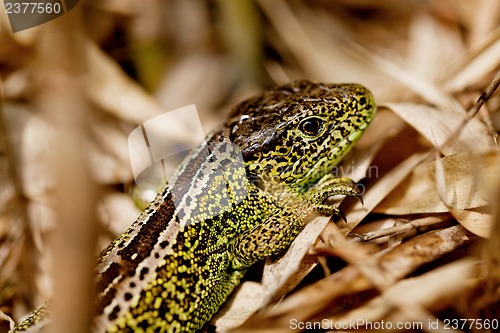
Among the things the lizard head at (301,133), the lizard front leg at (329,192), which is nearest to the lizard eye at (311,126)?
the lizard head at (301,133)

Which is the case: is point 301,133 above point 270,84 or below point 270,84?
above

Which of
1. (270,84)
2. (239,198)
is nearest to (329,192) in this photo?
(239,198)

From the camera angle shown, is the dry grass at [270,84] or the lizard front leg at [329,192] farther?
the lizard front leg at [329,192]

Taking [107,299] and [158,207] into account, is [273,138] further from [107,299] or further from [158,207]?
[107,299]

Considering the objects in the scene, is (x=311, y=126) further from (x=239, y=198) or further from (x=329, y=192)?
(x=239, y=198)

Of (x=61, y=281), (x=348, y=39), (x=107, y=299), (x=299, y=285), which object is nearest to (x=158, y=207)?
(x=107, y=299)

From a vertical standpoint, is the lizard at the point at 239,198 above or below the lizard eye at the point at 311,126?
below

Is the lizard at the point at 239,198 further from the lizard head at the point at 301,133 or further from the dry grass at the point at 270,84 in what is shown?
the dry grass at the point at 270,84

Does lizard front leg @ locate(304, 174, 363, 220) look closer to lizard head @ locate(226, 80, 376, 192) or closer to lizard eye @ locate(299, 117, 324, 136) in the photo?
lizard head @ locate(226, 80, 376, 192)
